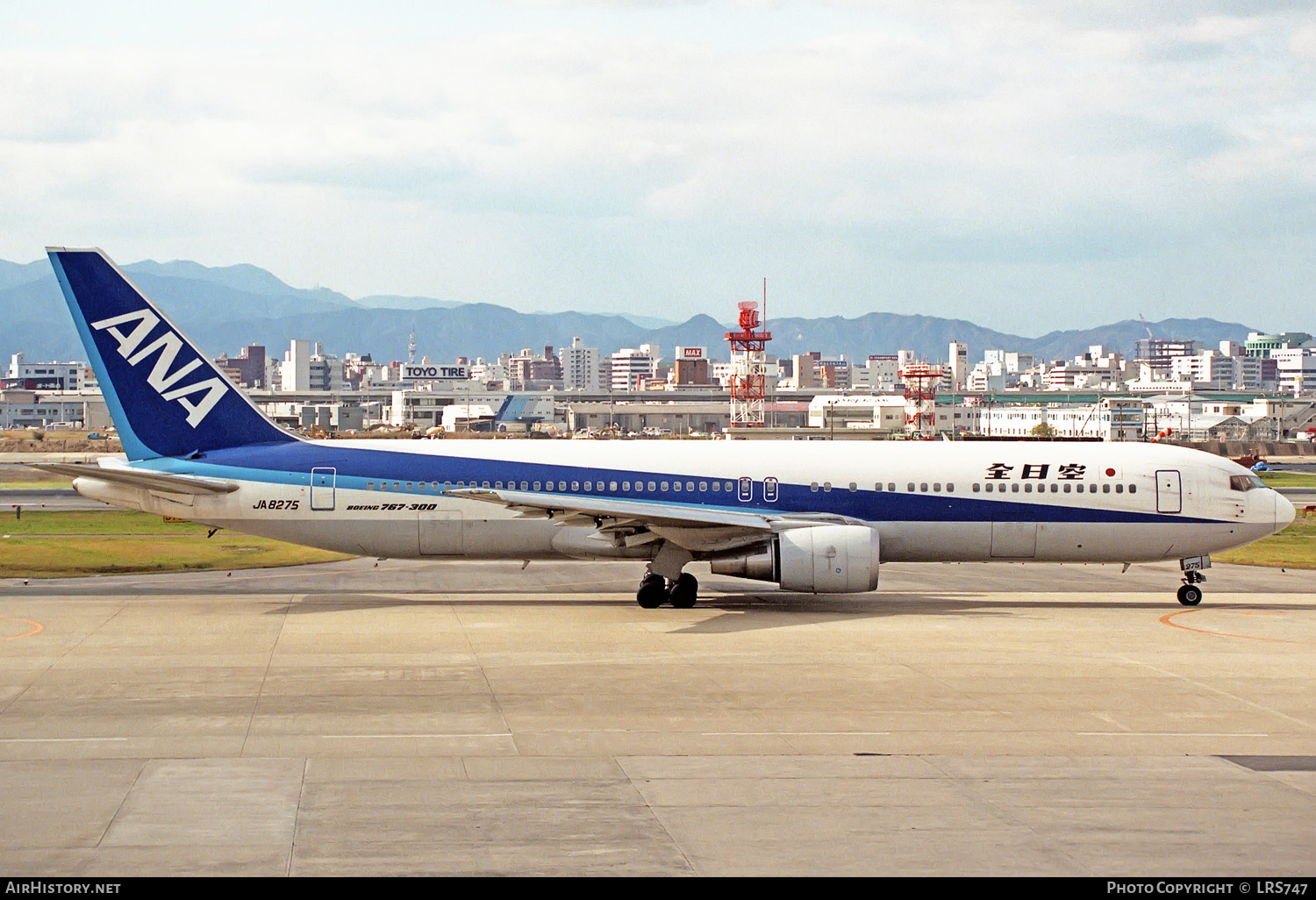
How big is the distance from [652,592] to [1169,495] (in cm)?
1383

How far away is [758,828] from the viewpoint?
14109 mm

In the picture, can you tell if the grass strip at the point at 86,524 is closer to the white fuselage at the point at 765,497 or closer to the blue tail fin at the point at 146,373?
the blue tail fin at the point at 146,373

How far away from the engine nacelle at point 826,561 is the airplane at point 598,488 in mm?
1130

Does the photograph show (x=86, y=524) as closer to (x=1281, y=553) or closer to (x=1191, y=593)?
(x=1191, y=593)

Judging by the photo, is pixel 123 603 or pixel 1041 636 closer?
pixel 1041 636

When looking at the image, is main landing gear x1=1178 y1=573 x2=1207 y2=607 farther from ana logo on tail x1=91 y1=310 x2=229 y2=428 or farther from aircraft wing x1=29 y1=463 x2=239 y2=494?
ana logo on tail x1=91 y1=310 x2=229 y2=428

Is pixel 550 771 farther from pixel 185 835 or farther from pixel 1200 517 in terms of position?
pixel 1200 517

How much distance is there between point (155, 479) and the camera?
32.2 metres

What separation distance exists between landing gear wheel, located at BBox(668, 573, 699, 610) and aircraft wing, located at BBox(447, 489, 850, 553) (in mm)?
923

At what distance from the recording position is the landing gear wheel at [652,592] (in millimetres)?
32500

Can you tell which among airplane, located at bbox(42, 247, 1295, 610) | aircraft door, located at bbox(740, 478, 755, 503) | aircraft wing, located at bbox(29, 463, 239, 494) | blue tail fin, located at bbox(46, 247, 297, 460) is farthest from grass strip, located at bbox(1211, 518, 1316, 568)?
blue tail fin, located at bbox(46, 247, 297, 460)

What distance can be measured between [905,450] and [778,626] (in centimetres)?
733
